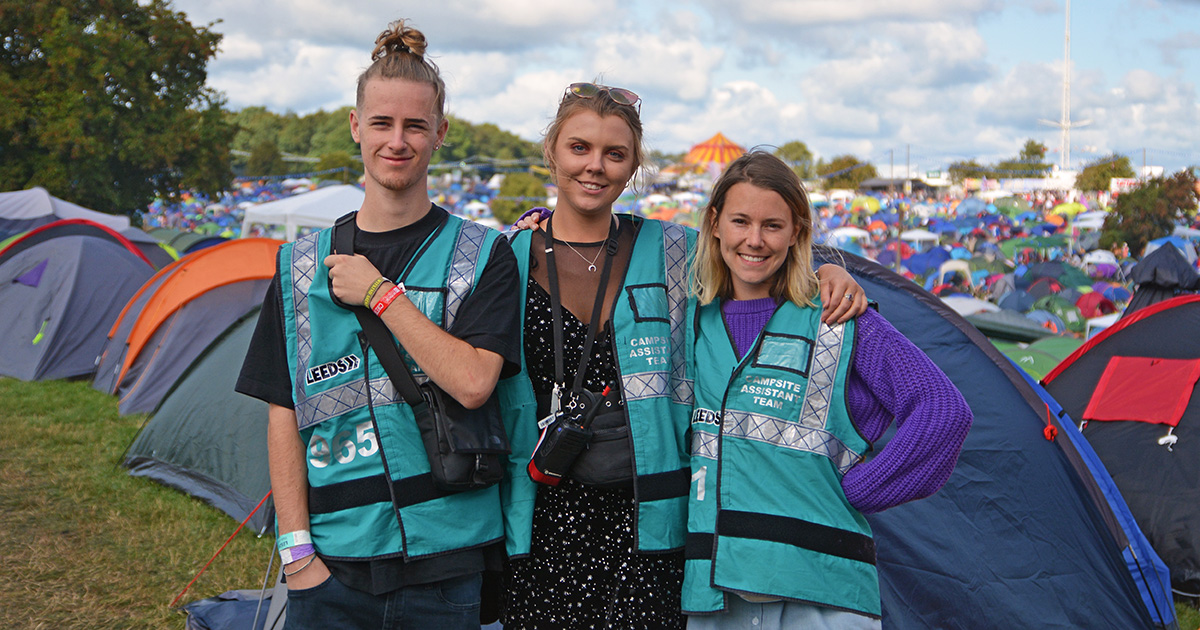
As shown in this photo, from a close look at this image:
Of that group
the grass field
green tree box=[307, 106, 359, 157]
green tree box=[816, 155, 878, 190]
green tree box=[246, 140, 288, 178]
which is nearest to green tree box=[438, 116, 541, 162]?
green tree box=[307, 106, 359, 157]

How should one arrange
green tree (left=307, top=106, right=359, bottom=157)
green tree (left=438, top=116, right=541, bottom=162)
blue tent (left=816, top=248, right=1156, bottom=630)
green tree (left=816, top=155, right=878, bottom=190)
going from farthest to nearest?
1. green tree (left=438, top=116, right=541, bottom=162)
2. green tree (left=307, top=106, right=359, bottom=157)
3. green tree (left=816, top=155, right=878, bottom=190)
4. blue tent (left=816, top=248, right=1156, bottom=630)

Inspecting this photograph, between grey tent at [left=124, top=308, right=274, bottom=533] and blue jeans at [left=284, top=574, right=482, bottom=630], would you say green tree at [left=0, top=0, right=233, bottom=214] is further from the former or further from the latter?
blue jeans at [left=284, top=574, right=482, bottom=630]

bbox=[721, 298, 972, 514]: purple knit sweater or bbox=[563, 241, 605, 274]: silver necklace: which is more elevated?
bbox=[563, 241, 605, 274]: silver necklace

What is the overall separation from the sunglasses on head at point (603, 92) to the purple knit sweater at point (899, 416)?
749mm

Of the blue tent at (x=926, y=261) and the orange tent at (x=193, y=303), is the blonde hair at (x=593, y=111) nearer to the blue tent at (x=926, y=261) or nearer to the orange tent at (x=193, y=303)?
the orange tent at (x=193, y=303)

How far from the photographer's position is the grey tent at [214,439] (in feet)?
18.7

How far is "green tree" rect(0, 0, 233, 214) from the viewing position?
66.2 ft

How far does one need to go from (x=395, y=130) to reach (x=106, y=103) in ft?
74.1

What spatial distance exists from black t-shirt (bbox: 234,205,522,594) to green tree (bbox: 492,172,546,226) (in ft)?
153

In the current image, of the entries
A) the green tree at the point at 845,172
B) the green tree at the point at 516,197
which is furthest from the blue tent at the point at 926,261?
the green tree at the point at 845,172

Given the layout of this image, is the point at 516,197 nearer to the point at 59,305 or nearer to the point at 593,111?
the point at 59,305

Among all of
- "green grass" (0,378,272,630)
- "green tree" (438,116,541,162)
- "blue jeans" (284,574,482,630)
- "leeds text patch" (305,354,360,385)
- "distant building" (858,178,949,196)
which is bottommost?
"green grass" (0,378,272,630)

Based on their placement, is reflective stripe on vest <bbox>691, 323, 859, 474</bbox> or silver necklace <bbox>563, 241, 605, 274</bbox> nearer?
reflective stripe on vest <bbox>691, 323, 859, 474</bbox>

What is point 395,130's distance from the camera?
1.90 metres
